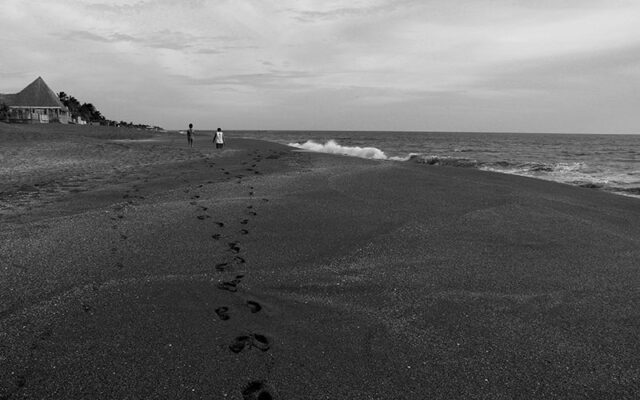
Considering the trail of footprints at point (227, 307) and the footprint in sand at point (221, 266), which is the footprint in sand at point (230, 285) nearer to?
the trail of footprints at point (227, 307)

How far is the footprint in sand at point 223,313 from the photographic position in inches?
154

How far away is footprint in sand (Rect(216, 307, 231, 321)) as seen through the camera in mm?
3900

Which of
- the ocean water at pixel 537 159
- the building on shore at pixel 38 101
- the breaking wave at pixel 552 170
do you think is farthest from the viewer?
the building on shore at pixel 38 101

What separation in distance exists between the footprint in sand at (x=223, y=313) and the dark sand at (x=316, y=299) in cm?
3

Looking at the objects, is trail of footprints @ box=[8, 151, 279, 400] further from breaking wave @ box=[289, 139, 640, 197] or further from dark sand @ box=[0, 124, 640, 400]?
breaking wave @ box=[289, 139, 640, 197]

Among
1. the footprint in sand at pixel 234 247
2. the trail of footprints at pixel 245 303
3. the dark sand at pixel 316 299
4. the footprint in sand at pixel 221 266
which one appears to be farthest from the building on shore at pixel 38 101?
the footprint in sand at pixel 221 266

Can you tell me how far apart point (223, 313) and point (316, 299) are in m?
0.95

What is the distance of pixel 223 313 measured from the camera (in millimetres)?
3977

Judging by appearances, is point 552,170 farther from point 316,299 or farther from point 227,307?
point 227,307

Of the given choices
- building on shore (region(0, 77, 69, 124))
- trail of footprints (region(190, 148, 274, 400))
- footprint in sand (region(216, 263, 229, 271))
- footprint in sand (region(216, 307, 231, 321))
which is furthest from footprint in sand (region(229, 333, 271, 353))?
building on shore (region(0, 77, 69, 124))

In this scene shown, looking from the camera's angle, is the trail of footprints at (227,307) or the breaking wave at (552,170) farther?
the breaking wave at (552,170)

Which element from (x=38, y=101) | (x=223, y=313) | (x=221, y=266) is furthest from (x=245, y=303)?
(x=38, y=101)

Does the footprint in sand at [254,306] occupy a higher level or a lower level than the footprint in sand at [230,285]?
lower

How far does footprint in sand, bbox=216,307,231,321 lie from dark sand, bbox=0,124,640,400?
3 centimetres
